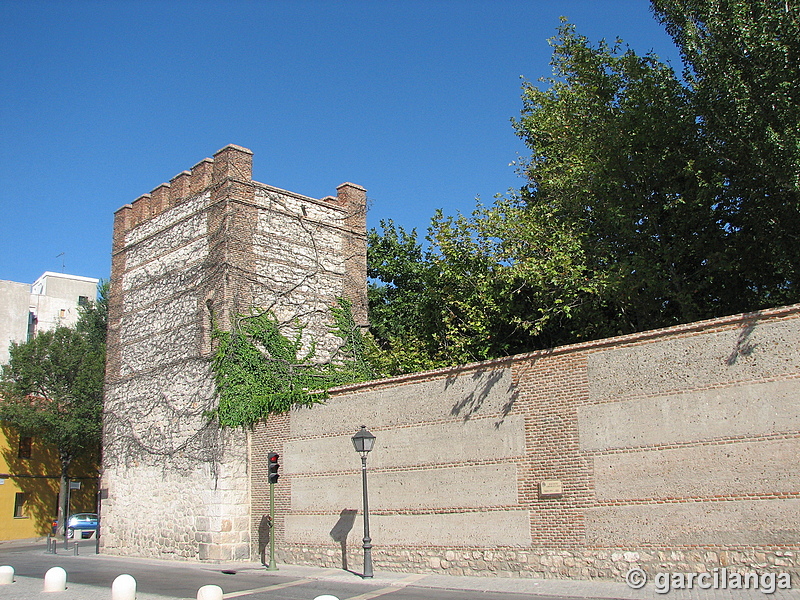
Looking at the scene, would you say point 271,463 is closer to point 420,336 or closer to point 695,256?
point 420,336

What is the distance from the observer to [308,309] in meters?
20.9

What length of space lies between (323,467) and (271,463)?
1192 millimetres

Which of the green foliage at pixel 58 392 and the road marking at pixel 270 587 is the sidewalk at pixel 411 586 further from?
the green foliage at pixel 58 392

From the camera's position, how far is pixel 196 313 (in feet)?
66.3

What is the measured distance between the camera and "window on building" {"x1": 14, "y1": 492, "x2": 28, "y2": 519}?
3612cm

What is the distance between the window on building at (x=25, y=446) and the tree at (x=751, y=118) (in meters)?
34.7

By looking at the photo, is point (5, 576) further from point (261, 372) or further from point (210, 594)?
point (261, 372)

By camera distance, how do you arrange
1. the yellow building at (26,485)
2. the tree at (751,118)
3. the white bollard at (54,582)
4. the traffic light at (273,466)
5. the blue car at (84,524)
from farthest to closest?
the yellow building at (26,485)
the blue car at (84,524)
the traffic light at (273,466)
the tree at (751,118)
the white bollard at (54,582)

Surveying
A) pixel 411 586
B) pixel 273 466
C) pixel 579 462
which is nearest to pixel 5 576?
pixel 273 466

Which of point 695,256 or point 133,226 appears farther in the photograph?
point 133,226

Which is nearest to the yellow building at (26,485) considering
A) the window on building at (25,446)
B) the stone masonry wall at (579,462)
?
the window on building at (25,446)

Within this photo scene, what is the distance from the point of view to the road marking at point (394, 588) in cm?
1198

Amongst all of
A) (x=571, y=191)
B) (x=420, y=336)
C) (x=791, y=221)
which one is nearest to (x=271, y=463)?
(x=420, y=336)

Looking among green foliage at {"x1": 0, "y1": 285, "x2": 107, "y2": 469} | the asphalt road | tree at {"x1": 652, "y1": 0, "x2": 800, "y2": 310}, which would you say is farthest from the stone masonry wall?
green foliage at {"x1": 0, "y1": 285, "x2": 107, "y2": 469}
